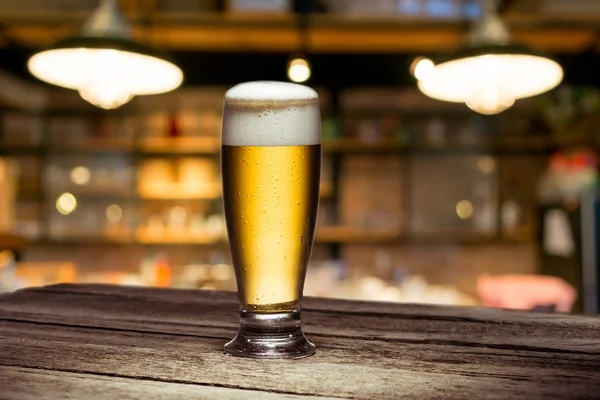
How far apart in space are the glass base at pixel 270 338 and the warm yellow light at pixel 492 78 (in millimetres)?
2186

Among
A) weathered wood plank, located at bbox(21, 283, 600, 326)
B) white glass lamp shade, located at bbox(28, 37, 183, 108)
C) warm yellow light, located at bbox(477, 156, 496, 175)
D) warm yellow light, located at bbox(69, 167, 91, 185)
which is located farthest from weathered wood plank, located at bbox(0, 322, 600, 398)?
warm yellow light, located at bbox(477, 156, 496, 175)

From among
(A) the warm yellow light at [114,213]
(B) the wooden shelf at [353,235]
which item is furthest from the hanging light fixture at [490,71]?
(A) the warm yellow light at [114,213]

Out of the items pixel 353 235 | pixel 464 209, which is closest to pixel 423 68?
pixel 353 235

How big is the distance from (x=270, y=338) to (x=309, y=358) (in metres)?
0.06

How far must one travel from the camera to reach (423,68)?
3029 mm

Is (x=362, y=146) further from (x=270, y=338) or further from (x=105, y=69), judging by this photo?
(x=270, y=338)

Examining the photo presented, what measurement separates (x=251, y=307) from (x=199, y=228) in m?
5.88

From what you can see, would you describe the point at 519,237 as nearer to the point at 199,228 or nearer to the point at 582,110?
the point at 582,110

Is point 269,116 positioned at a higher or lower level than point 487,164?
lower

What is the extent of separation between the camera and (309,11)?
4723 mm

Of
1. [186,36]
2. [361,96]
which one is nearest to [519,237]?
[361,96]

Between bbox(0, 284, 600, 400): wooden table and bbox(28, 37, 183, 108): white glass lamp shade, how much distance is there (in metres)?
1.76

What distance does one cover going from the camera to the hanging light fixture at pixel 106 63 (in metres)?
2.51

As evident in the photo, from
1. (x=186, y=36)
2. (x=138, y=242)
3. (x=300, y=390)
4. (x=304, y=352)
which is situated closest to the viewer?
(x=300, y=390)
